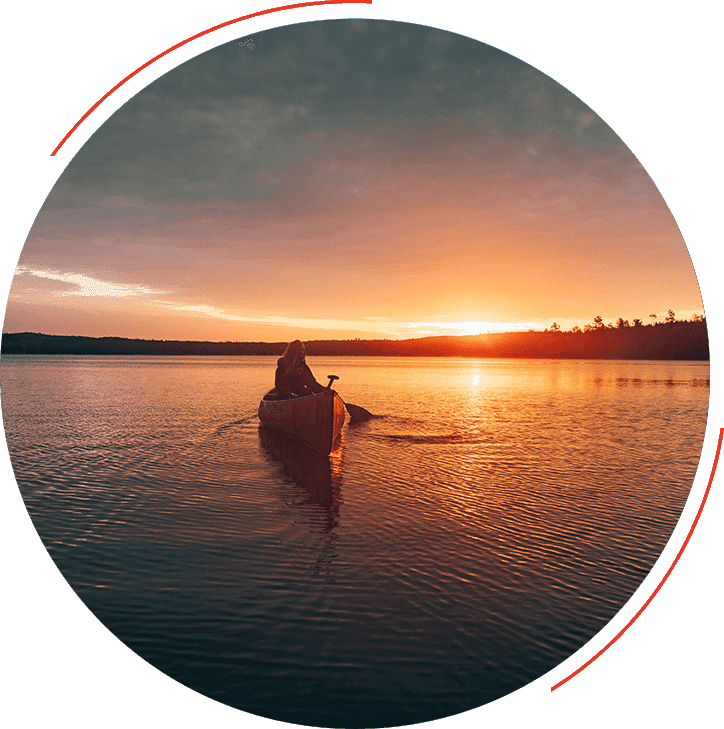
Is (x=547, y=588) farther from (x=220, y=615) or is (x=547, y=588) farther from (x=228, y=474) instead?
(x=228, y=474)

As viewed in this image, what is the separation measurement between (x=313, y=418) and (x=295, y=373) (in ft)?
11.3

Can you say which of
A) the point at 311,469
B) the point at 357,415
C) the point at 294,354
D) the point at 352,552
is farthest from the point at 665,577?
the point at 357,415

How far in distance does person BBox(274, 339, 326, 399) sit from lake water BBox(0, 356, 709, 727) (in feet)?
9.00

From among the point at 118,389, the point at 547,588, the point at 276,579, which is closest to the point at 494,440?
the point at 547,588

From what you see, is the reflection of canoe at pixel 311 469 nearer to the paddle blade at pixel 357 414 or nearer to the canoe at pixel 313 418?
the canoe at pixel 313 418

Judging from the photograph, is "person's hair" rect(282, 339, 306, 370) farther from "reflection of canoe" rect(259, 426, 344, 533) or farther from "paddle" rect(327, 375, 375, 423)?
"paddle" rect(327, 375, 375, 423)

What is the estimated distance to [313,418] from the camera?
23500 mm

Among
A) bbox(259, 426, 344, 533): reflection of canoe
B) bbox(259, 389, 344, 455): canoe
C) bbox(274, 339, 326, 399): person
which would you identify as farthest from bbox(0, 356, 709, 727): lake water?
bbox(274, 339, 326, 399): person

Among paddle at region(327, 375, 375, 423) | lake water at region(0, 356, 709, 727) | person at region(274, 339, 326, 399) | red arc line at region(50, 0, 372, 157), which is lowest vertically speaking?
lake water at region(0, 356, 709, 727)

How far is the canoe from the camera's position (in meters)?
22.9

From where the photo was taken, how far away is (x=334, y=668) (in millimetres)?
7801

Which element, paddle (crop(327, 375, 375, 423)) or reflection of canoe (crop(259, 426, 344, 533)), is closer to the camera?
reflection of canoe (crop(259, 426, 344, 533))

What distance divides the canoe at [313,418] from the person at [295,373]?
0.98 m

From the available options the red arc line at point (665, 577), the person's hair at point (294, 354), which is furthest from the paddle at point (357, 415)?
the red arc line at point (665, 577)
